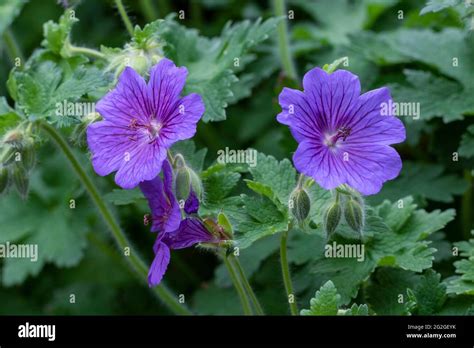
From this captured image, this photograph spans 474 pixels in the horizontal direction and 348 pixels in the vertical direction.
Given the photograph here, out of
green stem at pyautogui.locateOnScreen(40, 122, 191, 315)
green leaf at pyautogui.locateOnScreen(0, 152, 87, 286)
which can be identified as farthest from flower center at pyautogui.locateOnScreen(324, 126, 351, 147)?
green leaf at pyautogui.locateOnScreen(0, 152, 87, 286)

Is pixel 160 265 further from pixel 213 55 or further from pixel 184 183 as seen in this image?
pixel 213 55

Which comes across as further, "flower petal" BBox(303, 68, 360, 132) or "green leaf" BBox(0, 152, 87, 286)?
"green leaf" BBox(0, 152, 87, 286)

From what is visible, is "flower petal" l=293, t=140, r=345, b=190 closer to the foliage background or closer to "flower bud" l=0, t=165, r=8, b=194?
the foliage background

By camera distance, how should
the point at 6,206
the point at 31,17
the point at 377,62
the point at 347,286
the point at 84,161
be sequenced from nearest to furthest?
1. the point at 347,286
2. the point at 84,161
3. the point at 377,62
4. the point at 6,206
5. the point at 31,17

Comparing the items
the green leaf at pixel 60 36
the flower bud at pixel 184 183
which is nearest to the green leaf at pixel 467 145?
the flower bud at pixel 184 183

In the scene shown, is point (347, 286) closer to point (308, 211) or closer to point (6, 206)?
point (308, 211)
